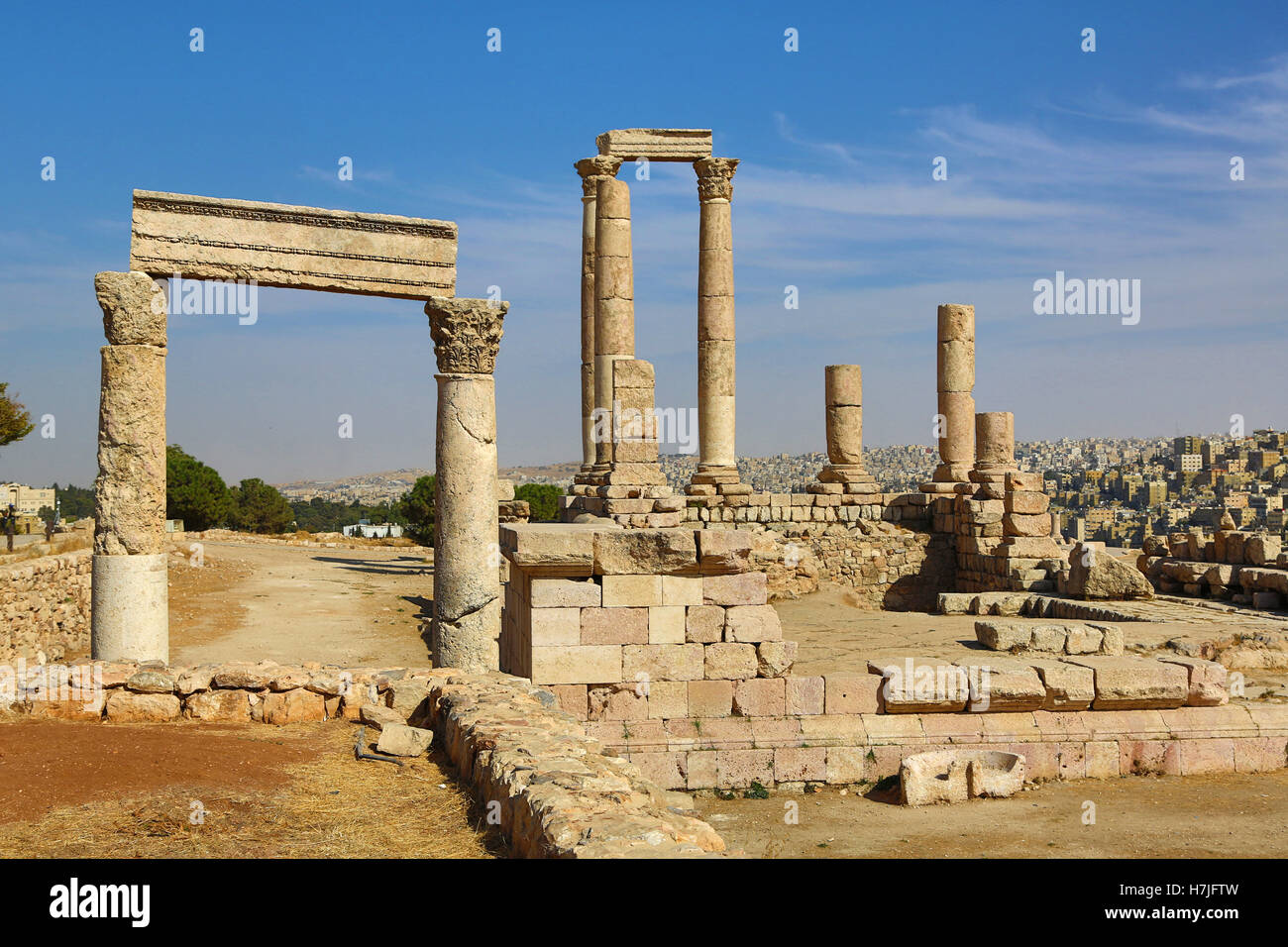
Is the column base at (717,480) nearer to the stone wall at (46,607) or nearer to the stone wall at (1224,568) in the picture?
the stone wall at (1224,568)

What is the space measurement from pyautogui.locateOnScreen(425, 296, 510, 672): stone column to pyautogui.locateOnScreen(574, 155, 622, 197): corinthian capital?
12.8 meters

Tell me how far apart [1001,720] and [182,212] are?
926 centimetres

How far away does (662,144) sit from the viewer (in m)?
22.8

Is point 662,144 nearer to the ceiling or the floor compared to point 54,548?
nearer to the ceiling

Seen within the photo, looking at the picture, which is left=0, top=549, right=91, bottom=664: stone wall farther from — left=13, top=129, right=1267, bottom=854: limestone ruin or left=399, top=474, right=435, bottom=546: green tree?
left=399, top=474, right=435, bottom=546: green tree

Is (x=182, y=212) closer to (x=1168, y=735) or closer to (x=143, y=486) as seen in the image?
(x=143, y=486)

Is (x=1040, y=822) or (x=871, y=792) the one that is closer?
(x=1040, y=822)

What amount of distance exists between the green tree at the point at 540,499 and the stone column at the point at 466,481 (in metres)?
29.7

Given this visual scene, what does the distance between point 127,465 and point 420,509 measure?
102 ft

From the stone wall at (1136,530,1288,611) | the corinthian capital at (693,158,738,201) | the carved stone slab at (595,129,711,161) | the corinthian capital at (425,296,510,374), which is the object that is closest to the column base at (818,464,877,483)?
the stone wall at (1136,530,1288,611)

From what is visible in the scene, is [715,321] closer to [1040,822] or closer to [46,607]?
[46,607]

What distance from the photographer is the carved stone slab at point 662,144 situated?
2264 centimetres

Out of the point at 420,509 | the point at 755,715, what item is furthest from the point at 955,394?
the point at 420,509
